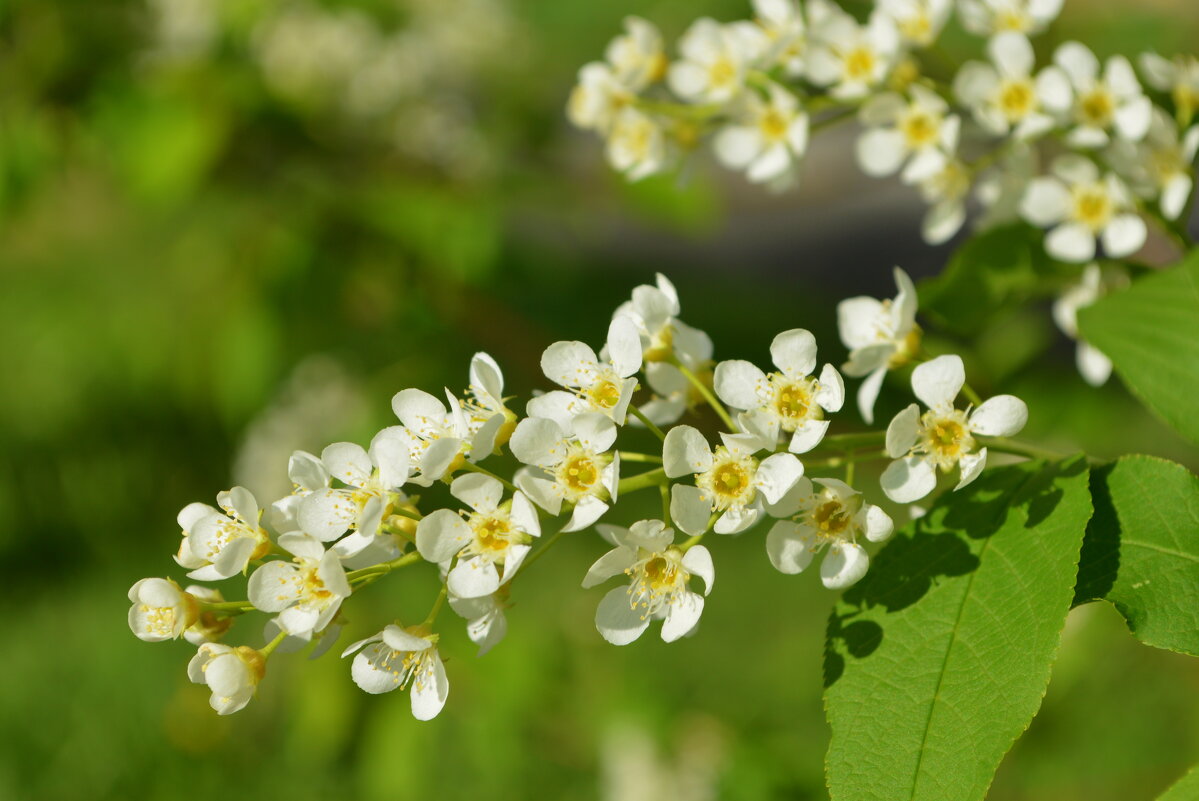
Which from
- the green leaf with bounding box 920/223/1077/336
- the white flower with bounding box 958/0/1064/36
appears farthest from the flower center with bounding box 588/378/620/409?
the white flower with bounding box 958/0/1064/36

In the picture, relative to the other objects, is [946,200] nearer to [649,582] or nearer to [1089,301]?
[1089,301]

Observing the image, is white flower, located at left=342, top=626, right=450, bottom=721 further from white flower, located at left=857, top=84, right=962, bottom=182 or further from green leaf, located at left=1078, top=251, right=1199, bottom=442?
white flower, located at left=857, top=84, right=962, bottom=182

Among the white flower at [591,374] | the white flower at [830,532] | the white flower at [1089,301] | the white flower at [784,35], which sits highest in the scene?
the white flower at [784,35]

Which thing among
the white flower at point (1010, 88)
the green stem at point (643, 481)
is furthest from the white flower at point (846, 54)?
the green stem at point (643, 481)

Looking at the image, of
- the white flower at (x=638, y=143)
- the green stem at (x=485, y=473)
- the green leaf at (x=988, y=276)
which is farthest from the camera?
the white flower at (x=638, y=143)

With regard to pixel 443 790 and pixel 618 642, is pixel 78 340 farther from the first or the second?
pixel 618 642

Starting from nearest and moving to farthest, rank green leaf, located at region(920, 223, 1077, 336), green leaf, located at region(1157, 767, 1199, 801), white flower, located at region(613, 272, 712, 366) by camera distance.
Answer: green leaf, located at region(1157, 767, 1199, 801) → white flower, located at region(613, 272, 712, 366) → green leaf, located at region(920, 223, 1077, 336)

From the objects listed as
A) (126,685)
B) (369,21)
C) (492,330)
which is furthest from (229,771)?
(369,21)

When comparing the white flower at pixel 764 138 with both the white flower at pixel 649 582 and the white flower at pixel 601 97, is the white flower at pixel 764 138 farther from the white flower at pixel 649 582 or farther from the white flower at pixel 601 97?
the white flower at pixel 649 582
